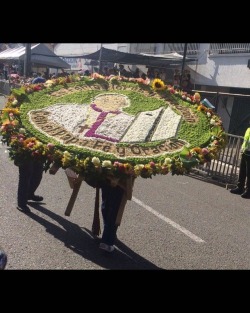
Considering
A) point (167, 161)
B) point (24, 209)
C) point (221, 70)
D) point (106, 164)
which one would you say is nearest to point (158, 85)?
point (167, 161)

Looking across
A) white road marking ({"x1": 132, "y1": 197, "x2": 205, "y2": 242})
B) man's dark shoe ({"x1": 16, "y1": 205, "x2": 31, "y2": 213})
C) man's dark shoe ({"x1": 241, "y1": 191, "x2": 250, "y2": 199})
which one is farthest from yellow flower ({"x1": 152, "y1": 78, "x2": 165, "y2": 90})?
man's dark shoe ({"x1": 241, "y1": 191, "x2": 250, "y2": 199})

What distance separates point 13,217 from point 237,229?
3.07 metres

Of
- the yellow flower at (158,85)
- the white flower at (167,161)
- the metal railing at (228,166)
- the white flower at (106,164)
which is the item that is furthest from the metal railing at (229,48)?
the white flower at (106,164)

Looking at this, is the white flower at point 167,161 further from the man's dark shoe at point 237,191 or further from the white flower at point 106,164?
the man's dark shoe at point 237,191

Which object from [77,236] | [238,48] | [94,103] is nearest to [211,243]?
[77,236]

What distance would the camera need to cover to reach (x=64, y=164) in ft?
11.2

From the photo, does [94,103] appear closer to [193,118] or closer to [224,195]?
[193,118]

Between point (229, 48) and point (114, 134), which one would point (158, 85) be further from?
point (229, 48)

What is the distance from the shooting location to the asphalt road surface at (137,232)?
13.7 ft

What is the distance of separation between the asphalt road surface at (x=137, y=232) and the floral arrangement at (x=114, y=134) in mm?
1043

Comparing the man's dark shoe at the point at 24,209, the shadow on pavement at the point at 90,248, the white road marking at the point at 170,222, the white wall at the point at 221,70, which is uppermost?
the white wall at the point at 221,70

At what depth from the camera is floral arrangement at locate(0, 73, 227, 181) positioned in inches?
135

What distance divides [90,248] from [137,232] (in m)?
0.77

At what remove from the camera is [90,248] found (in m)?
4.44
